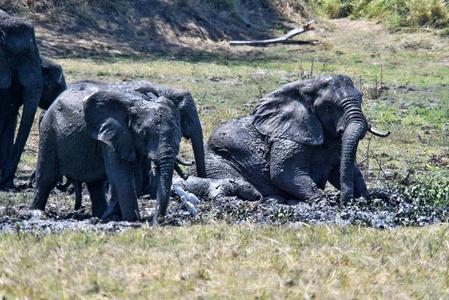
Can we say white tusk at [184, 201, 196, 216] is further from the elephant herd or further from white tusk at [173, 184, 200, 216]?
the elephant herd

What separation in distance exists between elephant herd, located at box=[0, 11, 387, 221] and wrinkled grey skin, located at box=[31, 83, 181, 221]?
1 cm

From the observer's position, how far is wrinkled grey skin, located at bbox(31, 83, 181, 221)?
24.5 feet

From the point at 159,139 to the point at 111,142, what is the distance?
563mm

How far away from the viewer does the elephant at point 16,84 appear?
37.2 feet

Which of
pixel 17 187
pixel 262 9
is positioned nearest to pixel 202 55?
pixel 262 9

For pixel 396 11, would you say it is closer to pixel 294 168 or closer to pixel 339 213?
pixel 294 168

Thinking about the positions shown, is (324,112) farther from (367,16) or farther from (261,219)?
(367,16)

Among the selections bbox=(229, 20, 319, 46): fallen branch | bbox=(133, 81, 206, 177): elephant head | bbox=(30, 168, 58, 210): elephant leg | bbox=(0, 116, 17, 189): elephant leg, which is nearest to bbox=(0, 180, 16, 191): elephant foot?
bbox=(0, 116, 17, 189): elephant leg

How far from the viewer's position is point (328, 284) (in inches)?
216

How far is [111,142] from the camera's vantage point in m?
7.72

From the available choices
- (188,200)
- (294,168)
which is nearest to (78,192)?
(188,200)

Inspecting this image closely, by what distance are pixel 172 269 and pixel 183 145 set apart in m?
9.47

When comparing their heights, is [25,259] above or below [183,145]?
above

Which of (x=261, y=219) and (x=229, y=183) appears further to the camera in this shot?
(x=229, y=183)
